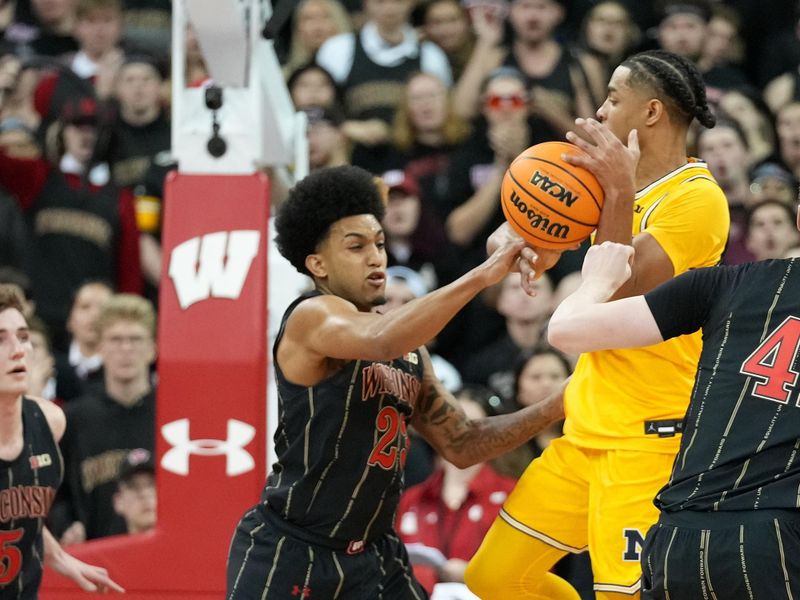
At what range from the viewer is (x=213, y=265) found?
5.98 meters

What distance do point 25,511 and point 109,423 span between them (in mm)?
2376

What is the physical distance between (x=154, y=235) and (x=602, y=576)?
5.21 m

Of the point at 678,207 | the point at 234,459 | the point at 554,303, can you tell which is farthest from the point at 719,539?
the point at 554,303

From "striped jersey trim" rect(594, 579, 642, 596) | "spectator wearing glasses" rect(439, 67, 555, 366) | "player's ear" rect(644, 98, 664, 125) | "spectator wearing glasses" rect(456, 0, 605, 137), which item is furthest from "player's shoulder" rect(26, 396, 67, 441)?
"spectator wearing glasses" rect(456, 0, 605, 137)

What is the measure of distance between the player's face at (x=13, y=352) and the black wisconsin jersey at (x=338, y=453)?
112cm

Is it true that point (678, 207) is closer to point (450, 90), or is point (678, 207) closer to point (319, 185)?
point (319, 185)

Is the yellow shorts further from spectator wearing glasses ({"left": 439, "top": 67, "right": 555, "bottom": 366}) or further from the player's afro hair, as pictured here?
spectator wearing glasses ({"left": 439, "top": 67, "right": 555, "bottom": 366})

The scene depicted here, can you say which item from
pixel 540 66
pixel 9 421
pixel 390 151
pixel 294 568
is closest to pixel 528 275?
pixel 294 568

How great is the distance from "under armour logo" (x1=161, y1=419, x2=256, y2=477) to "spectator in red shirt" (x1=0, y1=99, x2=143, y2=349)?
3.20 m

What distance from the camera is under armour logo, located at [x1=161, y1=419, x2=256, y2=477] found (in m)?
5.90

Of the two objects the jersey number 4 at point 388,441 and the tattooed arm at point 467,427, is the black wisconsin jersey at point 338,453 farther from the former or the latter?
the tattooed arm at point 467,427

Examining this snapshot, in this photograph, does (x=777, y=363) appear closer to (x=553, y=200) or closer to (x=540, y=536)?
(x=553, y=200)

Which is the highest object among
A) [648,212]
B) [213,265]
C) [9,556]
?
[648,212]

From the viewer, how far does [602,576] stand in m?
4.64
